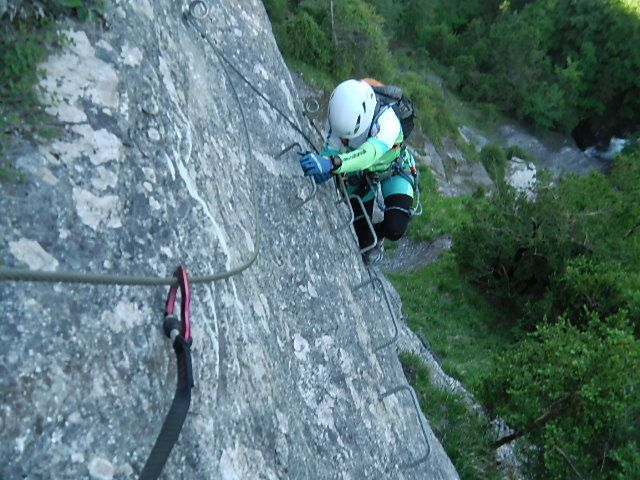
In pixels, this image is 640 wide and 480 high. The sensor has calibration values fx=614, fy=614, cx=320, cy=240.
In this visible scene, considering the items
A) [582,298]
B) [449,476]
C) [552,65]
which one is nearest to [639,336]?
[582,298]

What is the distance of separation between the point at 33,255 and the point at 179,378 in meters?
0.79

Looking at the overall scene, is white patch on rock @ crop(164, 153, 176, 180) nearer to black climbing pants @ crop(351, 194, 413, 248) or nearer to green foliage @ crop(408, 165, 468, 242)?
black climbing pants @ crop(351, 194, 413, 248)

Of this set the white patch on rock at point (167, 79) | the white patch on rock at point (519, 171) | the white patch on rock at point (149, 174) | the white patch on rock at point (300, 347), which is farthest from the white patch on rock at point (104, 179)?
the white patch on rock at point (519, 171)

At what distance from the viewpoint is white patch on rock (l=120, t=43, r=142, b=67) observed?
135 inches

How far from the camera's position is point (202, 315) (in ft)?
10.0

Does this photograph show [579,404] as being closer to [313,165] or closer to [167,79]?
[313,165]

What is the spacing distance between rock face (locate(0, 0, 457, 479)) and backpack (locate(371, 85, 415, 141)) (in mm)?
1053

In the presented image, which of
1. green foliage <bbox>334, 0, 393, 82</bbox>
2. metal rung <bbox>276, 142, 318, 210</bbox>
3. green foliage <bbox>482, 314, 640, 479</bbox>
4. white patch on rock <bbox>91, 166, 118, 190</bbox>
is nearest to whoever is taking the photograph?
white patch on rock <bbox>91, 166, 118, 190</bbox>

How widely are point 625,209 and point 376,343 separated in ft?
39.4

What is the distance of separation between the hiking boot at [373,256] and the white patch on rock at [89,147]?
3.47m

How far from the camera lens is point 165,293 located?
2885 mm

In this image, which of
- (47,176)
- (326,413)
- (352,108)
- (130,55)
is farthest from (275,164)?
(47,176)

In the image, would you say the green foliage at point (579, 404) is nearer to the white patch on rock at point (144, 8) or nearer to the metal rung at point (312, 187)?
the metal rung at point (312, 187)

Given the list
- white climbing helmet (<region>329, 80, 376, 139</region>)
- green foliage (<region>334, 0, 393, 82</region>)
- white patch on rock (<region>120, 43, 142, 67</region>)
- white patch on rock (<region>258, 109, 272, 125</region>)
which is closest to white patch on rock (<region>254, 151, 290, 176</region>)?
white patch on rock (<region>258, 109, 272, 125</region>)
